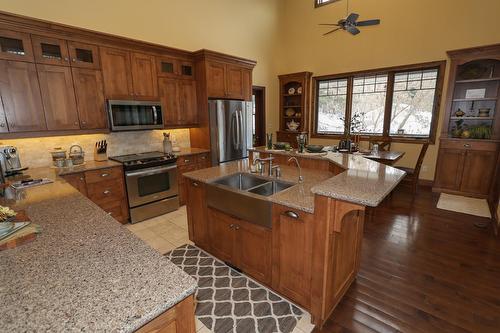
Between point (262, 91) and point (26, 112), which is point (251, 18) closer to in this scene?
point (262, 91)

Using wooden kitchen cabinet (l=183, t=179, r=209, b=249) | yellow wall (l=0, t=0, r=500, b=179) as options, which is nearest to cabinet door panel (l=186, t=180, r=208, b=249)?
wooden kitchen cabinet (l=183, t=179, r=209, b=249)

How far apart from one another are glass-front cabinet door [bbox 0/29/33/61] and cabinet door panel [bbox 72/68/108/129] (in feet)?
1.51

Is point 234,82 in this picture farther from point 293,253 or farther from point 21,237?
point 21,237

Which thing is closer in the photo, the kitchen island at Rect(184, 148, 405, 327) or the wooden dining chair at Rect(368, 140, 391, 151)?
the kitchen island at Rect(184, 148, 405, 327)

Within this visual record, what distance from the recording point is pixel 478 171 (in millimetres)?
4301

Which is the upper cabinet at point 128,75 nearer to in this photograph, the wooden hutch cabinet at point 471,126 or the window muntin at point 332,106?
the window muntin at point 332,106

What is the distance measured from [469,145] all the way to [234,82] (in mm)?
4469

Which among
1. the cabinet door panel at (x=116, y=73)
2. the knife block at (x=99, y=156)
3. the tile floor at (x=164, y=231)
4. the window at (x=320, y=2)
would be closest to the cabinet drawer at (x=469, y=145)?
the window at (x=320, y=2)

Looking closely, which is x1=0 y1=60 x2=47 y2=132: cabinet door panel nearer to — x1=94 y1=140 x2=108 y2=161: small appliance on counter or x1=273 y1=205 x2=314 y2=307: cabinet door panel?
x1=94 y1=140 x2=108 y2=161: small appliance on counter

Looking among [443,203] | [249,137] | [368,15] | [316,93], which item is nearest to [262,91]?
[316,93]

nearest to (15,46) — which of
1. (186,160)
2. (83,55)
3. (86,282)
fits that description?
(83,55)

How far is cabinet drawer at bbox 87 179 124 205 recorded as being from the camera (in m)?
3.21

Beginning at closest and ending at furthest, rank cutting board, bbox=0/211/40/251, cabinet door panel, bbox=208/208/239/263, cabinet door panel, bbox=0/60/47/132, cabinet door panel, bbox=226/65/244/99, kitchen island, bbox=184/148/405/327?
1. cutting board, bbox=0/211/40/251
2. kitchen island, bbox=184/148/405/327
3. cabinet door panel, bbox=208/208/239/263
4. cabinet door panel, bbox=0/60/47/132
5. cabinet door panel, bbox=226/65/244/99

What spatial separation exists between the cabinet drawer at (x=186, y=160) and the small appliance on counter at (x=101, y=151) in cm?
109
